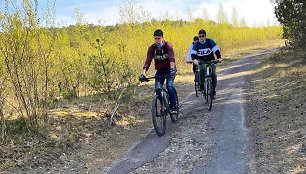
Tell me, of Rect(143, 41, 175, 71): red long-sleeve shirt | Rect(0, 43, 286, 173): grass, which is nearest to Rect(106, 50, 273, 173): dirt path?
Rect(0, 43, 286, 173): grass

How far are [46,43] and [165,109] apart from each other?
3128 millimetres

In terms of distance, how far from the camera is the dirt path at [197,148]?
4.46 metres

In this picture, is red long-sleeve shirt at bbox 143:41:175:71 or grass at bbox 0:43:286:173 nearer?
grass at bbox 0:43:286:173

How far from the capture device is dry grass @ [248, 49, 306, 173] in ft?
13.7

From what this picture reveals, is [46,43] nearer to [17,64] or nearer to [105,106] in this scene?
[17,64]

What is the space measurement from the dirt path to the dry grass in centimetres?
29

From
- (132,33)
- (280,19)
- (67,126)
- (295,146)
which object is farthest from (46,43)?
(280,19)

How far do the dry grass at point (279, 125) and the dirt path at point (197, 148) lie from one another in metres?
0.29

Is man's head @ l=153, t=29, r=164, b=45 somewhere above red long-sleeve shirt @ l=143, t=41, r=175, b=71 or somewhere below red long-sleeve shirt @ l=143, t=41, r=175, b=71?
above

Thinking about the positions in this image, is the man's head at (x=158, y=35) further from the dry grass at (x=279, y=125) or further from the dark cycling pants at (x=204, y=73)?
the dry grass at (x=279, y=125)

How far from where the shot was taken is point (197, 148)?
5203 mm

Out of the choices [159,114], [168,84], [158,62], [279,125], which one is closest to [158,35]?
[158,62]

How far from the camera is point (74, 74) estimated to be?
28.4 feet

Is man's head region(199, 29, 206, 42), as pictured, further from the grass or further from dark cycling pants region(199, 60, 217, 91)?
the grass
